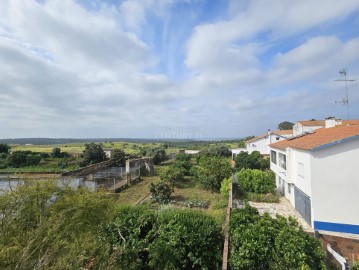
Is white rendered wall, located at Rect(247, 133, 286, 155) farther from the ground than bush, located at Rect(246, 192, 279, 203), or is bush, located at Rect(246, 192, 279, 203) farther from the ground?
white rendered wall, located at Rect(247, 133, 286, 155)

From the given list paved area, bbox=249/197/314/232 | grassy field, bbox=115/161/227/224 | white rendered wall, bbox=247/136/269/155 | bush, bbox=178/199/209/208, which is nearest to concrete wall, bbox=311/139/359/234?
paved area, bbox=249/197/314/232

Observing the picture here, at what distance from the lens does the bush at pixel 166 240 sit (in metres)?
9.66

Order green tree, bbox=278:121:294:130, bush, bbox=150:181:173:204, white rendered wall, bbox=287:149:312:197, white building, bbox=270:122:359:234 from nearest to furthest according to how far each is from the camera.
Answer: white building, bbox=270:122:359:234 < white rendered wall, bbox=287:149:312:197 < bush, bbox=150:181:173:204 < green tree, bbox=278:121:294:130

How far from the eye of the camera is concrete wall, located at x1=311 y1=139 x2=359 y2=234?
1307 centimetres

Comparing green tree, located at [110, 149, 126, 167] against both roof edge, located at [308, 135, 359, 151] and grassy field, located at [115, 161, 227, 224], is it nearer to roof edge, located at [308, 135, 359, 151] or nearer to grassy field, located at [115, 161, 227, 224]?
grassy field, located at [115, 161, 227, 224]

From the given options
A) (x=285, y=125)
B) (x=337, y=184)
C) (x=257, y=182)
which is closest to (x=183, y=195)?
(x=257, y=182)

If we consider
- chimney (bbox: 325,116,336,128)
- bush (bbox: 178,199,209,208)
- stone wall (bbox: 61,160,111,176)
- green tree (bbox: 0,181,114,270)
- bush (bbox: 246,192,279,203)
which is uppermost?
chimney (bbox: 325,116,336,128)

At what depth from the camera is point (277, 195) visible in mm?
21766

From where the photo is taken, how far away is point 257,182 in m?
21.9

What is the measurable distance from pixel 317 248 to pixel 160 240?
5592mm

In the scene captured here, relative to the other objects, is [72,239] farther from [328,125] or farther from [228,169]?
[328,125]

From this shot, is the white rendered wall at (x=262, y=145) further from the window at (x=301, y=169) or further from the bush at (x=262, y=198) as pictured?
the window at (x=301, y=169)

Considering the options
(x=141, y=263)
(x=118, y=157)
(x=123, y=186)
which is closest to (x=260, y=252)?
(x=141, y=263)

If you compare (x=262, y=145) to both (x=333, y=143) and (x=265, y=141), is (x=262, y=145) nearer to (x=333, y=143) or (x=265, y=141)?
(x=265, y=141)
